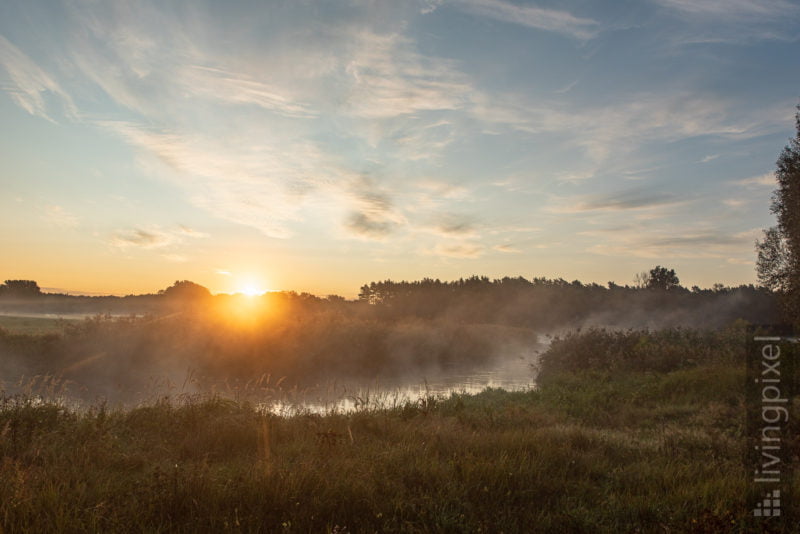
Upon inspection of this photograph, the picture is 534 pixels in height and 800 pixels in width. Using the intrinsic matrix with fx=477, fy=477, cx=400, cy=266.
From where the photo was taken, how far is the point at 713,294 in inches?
2901

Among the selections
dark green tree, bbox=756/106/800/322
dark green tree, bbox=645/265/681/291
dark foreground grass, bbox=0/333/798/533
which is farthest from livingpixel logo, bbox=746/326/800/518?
dark green tree, bbox=645/265/681/291

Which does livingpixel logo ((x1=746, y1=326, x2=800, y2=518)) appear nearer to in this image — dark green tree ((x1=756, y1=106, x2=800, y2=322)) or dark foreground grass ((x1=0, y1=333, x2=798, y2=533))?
dark foreground grass ((x1=0, y1=333, x2=798, y2=533))

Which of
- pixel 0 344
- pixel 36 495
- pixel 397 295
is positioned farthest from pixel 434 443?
pixel 397 295

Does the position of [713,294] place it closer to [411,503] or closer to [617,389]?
[617,389]

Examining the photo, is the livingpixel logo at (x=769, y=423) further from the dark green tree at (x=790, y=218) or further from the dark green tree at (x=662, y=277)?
the dark green tree at (x=662, y=277)

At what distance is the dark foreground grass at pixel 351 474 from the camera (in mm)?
5070

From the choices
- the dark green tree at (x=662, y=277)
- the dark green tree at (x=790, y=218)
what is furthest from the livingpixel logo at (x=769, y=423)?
the dark green tree at (x=662, y=277)

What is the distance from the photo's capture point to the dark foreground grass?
5.07 metres

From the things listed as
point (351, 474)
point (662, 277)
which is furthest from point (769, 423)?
point (662, 277)

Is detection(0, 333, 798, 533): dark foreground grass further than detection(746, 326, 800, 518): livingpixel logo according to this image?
No

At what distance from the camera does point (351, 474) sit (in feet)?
19.6

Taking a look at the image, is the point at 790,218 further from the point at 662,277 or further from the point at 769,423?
the point at 662,277

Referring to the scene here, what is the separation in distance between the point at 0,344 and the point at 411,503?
2806 cm

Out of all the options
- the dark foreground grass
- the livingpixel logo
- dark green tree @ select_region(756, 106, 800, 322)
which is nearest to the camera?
the dark foreground grass
